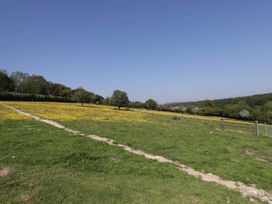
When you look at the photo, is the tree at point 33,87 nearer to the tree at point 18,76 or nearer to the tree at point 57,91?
the tree at point 57,91

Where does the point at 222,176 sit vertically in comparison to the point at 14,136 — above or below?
below

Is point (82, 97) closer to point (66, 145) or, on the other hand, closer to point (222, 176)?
point (66, 145)

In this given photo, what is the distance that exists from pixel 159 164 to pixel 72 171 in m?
4.02


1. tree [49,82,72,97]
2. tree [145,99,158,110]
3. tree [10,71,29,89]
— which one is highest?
tree [10,71,29,89]

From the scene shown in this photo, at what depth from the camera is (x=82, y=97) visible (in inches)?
2410

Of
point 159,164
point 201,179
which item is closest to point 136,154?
point 159,164

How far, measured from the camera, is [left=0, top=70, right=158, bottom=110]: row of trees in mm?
→ 61756

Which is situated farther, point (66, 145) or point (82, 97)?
point (82, 97)

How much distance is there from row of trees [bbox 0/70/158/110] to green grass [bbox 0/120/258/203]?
54.9m

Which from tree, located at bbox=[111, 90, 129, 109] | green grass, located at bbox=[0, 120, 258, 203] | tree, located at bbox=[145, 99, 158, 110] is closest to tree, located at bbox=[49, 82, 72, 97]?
tree, located at bbox=[145, 99, 158, 110]

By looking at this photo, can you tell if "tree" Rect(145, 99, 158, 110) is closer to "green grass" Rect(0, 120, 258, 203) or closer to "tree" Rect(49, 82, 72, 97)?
"tree" Rect(49, 82, 72, 97)

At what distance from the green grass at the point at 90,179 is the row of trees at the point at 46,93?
54.9 meters

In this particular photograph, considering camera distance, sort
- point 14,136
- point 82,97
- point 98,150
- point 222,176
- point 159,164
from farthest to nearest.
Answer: point 82,97 → point 14,136 → point 98,150 → point 159,164 → point 222,176

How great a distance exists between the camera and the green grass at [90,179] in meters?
5.24
